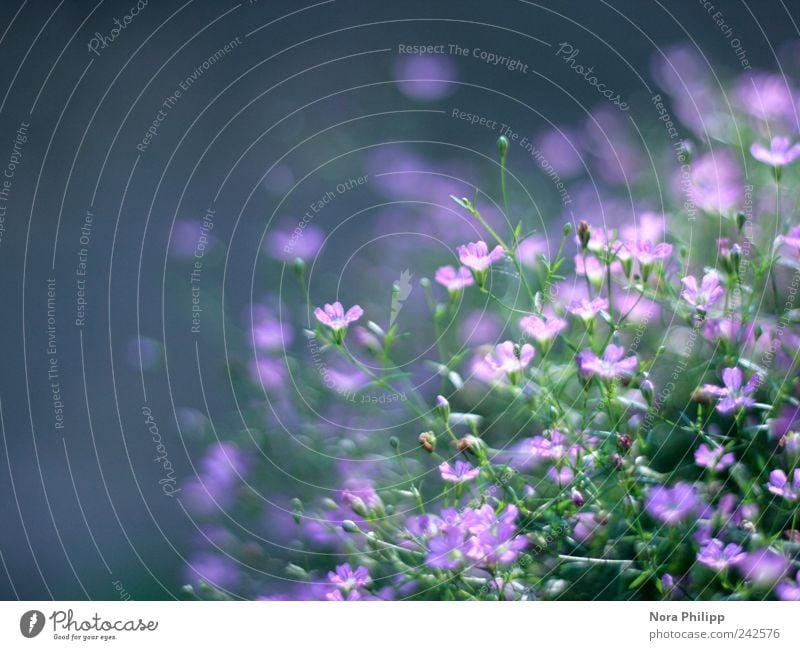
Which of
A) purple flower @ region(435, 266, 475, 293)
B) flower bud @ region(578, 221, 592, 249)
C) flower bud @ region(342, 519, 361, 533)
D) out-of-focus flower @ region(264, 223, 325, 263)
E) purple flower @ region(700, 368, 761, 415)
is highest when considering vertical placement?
out-of-focus flower @ region(264, 223, 325, 263)

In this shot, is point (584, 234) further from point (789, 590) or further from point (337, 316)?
point (789, 590)

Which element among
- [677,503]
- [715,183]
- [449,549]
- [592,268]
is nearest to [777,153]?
[715,183]

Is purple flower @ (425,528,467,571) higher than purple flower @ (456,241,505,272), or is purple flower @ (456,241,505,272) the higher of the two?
purple flower @ (456,241,505,272)

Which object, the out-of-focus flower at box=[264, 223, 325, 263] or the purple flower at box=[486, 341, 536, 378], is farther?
the out-of-focus flower at box=[264, 223, 325, 263]

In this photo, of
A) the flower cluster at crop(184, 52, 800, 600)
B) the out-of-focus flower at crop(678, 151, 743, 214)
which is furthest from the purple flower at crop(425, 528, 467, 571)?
the out-of-focus flower at crop(678, 151, 743, 214)

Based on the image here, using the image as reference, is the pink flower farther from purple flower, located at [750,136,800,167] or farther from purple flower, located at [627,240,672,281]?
purple flower, located at [750,136,800,167]
